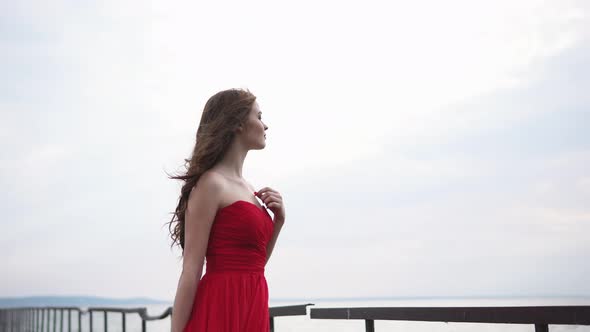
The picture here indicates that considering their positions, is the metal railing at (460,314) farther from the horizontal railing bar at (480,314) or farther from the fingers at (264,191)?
the fingers at (264,191)

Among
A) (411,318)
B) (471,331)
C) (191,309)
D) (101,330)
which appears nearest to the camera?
(191,309)

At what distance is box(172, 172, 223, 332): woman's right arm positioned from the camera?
7.36 feet

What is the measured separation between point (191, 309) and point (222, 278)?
14 cm

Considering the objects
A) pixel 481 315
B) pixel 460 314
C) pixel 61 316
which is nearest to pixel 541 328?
pixel 481 315

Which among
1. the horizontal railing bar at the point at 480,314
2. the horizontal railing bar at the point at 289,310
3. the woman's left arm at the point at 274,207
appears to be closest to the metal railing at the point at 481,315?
the horizontal railing bar at the point at 480,314

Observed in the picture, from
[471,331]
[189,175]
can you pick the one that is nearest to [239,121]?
[189,175]

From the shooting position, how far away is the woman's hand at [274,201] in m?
2.44

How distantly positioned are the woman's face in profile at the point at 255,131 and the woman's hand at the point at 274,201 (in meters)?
0.16

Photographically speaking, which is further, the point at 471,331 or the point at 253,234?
the point at 471,331

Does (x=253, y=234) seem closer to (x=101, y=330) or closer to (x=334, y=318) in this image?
(x=334, y=318)

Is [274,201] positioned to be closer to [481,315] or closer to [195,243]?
[195,243]

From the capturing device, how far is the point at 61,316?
42.7ft

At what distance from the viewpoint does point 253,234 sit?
2.32m

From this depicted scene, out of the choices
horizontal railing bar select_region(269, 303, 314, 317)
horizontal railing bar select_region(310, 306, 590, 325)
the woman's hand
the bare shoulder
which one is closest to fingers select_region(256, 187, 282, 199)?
the woman's hand
